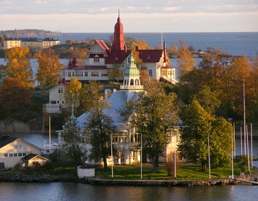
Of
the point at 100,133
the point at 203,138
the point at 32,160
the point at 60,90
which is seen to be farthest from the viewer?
the point at 60,90

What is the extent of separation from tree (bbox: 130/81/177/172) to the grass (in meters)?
0.91

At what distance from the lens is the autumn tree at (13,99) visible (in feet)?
303

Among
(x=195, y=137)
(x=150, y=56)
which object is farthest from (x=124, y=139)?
(x=150, y=56)

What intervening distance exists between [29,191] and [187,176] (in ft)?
30.8

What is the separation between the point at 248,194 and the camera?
186 feet

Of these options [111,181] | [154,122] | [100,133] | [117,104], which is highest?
[117,104]

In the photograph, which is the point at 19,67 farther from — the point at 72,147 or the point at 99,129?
the point at 99,129

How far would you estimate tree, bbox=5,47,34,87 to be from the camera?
333 ft

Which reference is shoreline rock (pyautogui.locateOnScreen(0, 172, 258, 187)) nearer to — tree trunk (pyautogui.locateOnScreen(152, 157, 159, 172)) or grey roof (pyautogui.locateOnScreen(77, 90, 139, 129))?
tree trunk (pyautogui.locateOnScreen(152, 157, 159, 172))

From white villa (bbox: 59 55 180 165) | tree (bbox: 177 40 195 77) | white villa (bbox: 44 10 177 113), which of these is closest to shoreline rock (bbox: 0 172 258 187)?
white villa (bbox: 59 55 180 165)

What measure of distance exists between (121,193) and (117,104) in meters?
10.9

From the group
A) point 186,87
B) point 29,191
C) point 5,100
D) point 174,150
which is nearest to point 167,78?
point 186,87

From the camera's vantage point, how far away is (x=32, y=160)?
63125 mm

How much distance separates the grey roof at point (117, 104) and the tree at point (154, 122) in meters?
2.25
